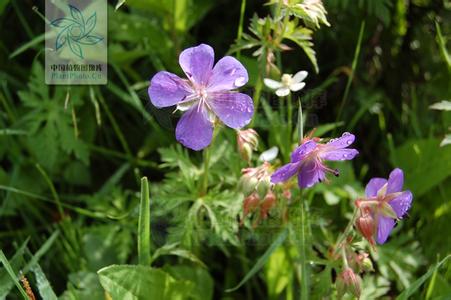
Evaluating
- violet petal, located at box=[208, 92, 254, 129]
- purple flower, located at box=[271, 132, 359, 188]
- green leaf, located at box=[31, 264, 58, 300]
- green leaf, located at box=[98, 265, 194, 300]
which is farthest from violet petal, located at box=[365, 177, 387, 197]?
green leaf, located at box=[31, 264, 58, 300]

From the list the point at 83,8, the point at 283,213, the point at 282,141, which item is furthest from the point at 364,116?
the point at 83,8

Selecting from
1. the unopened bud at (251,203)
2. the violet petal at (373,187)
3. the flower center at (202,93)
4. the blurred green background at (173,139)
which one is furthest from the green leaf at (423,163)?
the flower center at (202,93)

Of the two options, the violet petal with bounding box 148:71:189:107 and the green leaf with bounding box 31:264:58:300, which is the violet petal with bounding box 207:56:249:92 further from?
the green leaf with bounding box 31:264:58:300

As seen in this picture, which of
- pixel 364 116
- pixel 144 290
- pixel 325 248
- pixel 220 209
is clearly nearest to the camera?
pixel 144 290

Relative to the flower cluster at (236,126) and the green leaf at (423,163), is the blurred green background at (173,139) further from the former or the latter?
the flower cluster at (236,126)

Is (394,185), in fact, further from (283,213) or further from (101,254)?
(101,254)

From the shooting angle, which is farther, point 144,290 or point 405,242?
point 405,242
